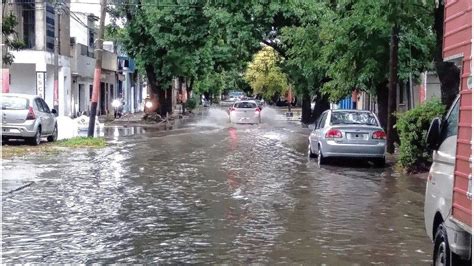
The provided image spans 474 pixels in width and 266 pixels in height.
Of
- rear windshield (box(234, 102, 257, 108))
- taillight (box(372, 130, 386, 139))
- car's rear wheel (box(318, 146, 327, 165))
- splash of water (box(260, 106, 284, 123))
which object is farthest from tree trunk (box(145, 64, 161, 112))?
taillight (box(372, 130, 386, 139))

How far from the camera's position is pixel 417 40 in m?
22.0

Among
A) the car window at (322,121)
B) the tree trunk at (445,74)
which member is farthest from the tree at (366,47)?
the car window at (322,121)

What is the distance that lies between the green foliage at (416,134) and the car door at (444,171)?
29.9 feet

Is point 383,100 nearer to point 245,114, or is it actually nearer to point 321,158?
point 321,158

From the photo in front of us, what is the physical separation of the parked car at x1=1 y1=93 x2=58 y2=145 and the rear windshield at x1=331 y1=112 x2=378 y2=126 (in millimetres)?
9563

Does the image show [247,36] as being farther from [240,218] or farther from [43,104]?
[240,218]

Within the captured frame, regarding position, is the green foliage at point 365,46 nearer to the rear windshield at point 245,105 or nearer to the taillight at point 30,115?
the taillight at point 30,115

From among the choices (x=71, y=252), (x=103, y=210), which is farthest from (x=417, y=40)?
(x=71, y=252)

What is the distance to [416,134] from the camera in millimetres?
16234

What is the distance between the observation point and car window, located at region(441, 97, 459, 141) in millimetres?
6418

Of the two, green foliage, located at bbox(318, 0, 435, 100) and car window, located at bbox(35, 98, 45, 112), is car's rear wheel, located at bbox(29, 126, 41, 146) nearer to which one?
car window, located at bbox(35, 98, 45, 112)

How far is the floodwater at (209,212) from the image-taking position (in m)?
8.33

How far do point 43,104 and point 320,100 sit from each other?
18.8 meters

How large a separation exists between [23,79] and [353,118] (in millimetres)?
29594
